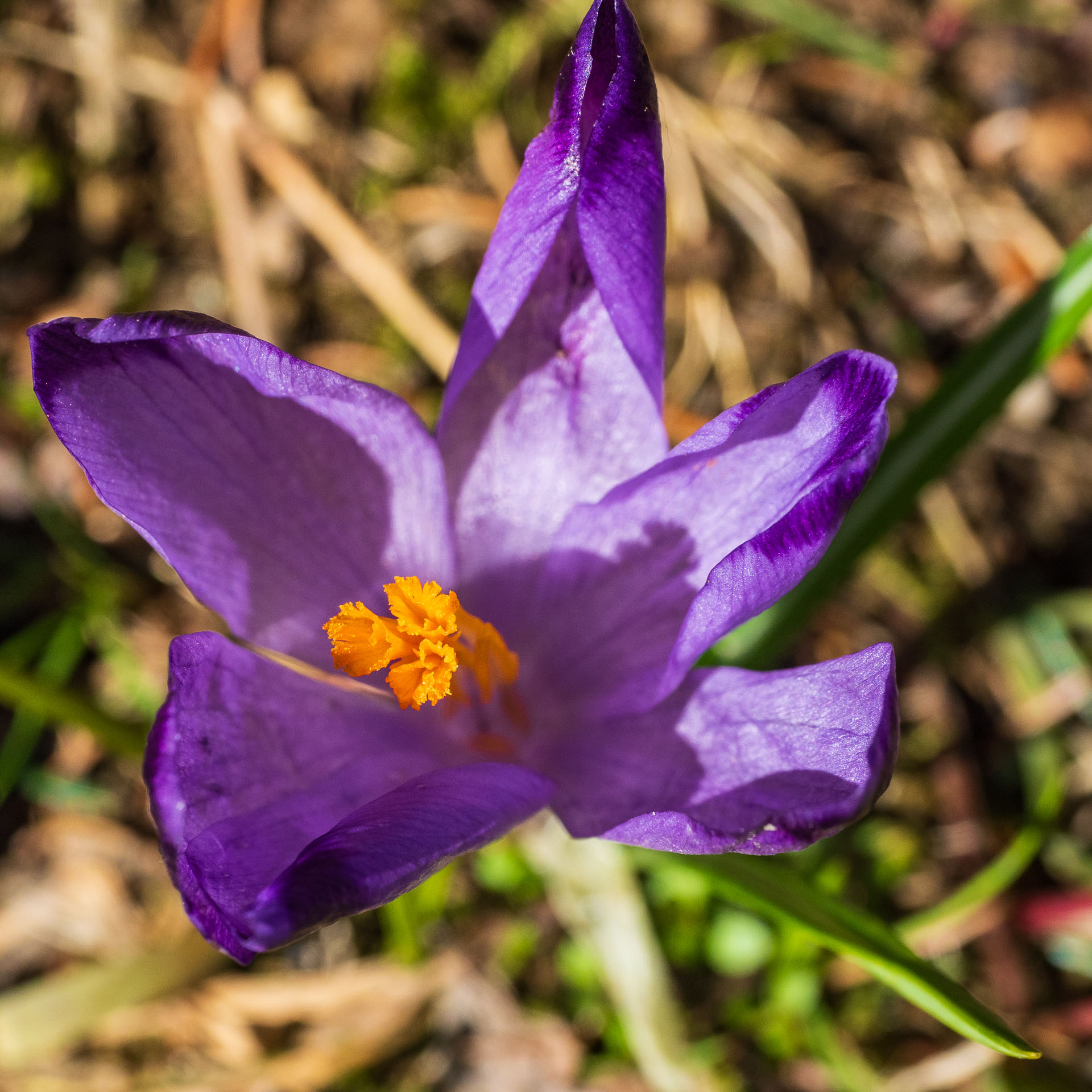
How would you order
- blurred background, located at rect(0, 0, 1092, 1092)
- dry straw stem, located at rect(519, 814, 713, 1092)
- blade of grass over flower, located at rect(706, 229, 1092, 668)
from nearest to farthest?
blade of grass over flower, located at rect(706, 229, 1092, 668) < dry straw stem, located at rect(519, 814, 713, 1092) < blurred background, located at rect(0, 0, 1092, 1092)

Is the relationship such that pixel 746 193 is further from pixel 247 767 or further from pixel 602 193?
pixel 247 767

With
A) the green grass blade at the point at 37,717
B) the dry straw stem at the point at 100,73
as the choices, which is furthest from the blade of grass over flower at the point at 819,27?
the green grass blade at the point at 37,717

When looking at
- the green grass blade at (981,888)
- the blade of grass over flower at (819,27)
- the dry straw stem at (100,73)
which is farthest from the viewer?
the dry straw stem at (100,73)

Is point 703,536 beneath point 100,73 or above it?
beneath

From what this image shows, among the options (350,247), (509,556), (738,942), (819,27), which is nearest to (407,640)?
(509,556)

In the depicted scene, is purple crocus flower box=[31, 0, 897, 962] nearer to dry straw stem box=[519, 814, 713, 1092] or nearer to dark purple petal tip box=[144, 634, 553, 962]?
dark purple petal tip box=[144, 634, 553, 962]

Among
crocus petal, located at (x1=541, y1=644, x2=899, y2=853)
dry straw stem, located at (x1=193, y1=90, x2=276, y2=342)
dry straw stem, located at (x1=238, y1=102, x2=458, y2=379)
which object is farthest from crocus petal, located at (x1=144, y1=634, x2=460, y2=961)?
dry straw stem, located at (x1=193, y1=90, x2=276, y2=342)

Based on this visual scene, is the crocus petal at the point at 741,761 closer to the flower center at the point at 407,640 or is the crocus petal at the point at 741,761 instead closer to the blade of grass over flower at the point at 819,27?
the flower center at the point at 407,640
